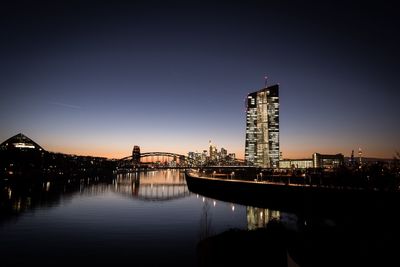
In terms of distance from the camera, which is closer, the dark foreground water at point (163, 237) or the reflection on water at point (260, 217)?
the dark foreground water at point (163, 237)

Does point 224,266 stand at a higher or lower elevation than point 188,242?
higher

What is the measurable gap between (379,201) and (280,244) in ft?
79.8

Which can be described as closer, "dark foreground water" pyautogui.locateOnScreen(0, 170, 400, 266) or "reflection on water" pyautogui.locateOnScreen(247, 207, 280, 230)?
"dark foreground water" pyautogui.locateOnScreen(0, 170, 400, 266)

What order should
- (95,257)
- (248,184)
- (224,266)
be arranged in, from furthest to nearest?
(248,184) → (95,257) → (224,266)

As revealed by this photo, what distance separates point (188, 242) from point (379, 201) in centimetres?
2156

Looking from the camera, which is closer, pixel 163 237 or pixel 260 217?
pixel 163 237

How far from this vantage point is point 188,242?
31750 mm

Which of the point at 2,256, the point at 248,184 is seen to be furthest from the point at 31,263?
the point at 248,184

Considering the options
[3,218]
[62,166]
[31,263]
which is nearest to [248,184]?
[3,218]

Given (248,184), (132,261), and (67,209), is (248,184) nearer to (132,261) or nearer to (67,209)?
(67,209)

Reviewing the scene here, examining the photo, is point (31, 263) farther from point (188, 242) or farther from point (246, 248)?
point (246, 248)

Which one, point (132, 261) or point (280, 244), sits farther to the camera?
point (132, 261)

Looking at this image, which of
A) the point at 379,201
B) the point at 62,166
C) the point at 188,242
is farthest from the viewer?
the point at 62,166

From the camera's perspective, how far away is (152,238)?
33.3 meters
